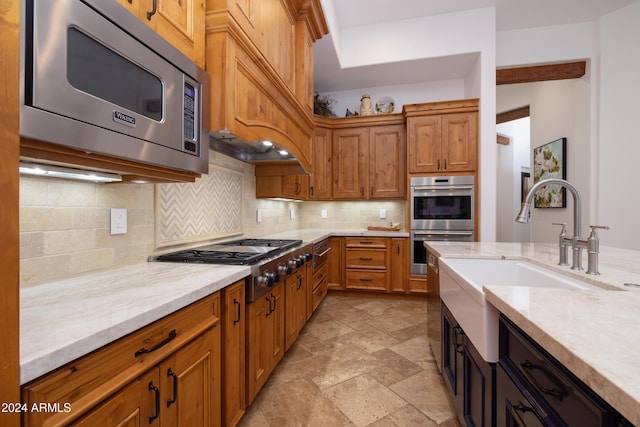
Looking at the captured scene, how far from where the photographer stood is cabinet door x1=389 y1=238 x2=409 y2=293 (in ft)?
12.3

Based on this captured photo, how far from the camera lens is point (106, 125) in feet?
2.86

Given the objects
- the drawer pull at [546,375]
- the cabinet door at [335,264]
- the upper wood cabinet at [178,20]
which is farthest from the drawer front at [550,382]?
the cabinet door at [335,264]

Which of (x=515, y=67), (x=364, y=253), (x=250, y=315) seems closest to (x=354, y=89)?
(x=515, y=67)

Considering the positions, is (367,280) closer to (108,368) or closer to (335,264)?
(335,264)

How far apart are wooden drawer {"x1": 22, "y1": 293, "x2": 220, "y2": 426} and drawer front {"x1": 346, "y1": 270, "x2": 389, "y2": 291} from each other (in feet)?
9.76

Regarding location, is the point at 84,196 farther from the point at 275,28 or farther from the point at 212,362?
the point at 275,28

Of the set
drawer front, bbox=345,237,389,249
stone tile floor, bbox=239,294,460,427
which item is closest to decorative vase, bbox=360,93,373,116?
drawer front, bbox=345,237,389,249

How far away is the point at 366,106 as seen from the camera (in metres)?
4.24

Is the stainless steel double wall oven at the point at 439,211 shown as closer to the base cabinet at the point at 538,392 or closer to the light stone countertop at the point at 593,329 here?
the light stone countertop at the point at 593,329

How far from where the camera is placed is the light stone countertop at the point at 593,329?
0.43 meters

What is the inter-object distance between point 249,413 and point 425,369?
1.26m

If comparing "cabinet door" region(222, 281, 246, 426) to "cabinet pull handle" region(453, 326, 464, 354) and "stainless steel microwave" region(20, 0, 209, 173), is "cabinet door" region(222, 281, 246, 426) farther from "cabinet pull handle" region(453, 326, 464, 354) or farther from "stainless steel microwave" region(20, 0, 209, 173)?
"cabinet pull handle" region(453, 326, 464, 354)

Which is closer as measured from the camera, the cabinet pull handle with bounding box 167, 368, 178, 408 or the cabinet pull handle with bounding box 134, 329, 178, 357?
the cabinet pull handle with bounding box 134, 329, 178, 357

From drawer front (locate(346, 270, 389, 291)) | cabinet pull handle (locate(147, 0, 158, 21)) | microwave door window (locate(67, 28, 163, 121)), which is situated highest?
cabinet pull handle (locate(147, 0, 158, 21))
